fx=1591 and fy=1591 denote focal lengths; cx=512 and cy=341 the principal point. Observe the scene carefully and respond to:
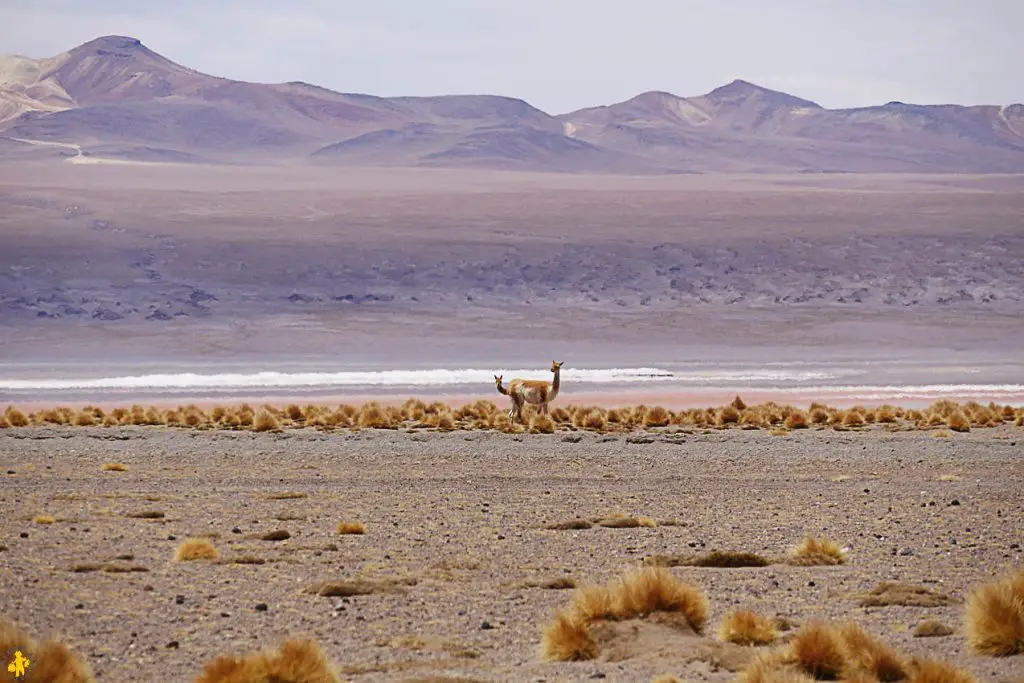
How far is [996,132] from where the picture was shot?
500 ft

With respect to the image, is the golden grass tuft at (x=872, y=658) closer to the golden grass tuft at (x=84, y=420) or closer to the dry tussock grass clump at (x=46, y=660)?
the dry tussock grass clump at (x=46, y=660)

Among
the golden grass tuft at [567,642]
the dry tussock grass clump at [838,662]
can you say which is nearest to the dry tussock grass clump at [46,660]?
the golden grass tuft at [567,642]

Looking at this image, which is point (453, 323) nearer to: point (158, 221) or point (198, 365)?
point (198, 365)

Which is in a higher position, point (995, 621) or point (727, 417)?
point (995, 621)

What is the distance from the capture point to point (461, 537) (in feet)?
38.2

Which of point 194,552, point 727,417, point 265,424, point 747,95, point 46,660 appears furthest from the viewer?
point 747,95

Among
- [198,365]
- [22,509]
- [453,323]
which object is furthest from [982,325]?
[22,509]

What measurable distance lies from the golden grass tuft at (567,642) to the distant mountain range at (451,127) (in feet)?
341

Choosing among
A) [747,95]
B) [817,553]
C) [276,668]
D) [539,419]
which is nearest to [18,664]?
[276,668]

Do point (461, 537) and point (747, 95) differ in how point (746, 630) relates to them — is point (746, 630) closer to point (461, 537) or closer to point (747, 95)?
point (461, 537)

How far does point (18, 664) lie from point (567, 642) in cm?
260

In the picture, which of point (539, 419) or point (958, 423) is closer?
point (539, 419)

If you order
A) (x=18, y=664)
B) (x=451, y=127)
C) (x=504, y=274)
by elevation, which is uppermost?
(x=451, y=127)

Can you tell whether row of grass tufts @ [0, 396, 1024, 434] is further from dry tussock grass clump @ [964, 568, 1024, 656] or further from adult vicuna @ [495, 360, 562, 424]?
dry tussock grass clump @ [964, 568, 1024, 656]
